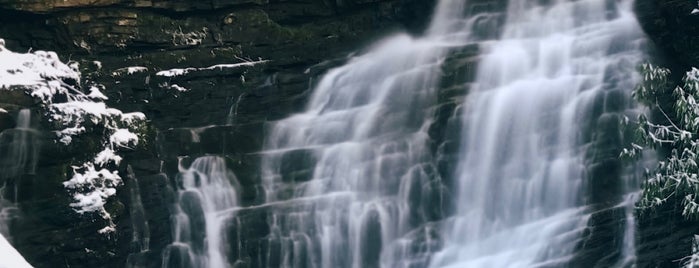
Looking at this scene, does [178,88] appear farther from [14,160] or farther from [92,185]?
[14,160]

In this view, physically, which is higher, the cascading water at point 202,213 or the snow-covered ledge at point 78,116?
the snow-covered ledge at point 78,116

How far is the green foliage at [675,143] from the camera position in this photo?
11992 mm

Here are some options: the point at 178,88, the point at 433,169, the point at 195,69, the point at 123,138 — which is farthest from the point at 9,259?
the point at 433,169

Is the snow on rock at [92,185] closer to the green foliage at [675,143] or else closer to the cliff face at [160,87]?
the cliff face at [160,87]

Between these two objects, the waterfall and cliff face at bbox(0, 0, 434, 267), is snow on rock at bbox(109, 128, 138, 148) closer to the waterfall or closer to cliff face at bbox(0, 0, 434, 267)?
cliff face at bbox(0, 0, 434, 267)

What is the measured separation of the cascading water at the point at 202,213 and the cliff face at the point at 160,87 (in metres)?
0.16

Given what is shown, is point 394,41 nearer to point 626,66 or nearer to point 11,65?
point 626,66

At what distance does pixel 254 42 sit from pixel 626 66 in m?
6.61

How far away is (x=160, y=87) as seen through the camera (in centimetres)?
1438

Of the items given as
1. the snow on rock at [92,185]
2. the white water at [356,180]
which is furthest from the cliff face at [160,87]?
the white water at [356,180]

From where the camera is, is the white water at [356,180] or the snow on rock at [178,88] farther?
the snow on rock at [178,88]

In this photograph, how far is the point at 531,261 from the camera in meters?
14.0

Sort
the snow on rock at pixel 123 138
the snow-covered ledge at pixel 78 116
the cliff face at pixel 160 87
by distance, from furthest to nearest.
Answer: the snow on rock at pixel 123 138
the snow-covered ledge at pixel 78 116
the cliff face at pixel 160 87

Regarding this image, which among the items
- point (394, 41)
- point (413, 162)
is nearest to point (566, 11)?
point (394, 41)
